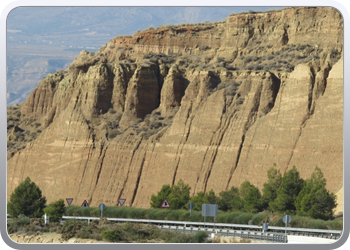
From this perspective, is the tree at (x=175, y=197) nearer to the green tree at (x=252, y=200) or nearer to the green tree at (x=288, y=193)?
the green tree at (x=252, y=200)

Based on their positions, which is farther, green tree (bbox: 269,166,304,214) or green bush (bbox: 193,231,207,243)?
green tree (bbox: 269,166,304,214)

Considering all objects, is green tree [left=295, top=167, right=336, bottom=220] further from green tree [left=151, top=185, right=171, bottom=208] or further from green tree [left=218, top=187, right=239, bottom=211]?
green tree [left=151, top=185, right=171, bottom=208]

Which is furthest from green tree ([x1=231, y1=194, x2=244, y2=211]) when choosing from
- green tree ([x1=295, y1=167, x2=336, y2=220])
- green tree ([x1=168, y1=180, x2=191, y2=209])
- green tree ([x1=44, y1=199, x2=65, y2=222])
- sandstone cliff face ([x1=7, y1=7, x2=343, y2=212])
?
green tree ([x1=44, y1=199, x2=65, y2=222])

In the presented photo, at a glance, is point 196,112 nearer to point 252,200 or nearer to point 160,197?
point 160,197

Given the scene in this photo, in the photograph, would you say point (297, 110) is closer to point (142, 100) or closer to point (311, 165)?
point (311, 165)

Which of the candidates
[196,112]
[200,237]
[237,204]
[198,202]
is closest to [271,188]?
[237,204]

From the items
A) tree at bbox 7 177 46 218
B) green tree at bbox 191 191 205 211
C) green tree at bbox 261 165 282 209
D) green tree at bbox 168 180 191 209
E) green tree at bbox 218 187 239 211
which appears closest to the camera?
A: tree at bbox 7 177 46 218

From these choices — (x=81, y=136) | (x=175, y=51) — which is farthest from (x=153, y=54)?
(x=81, y=136)
